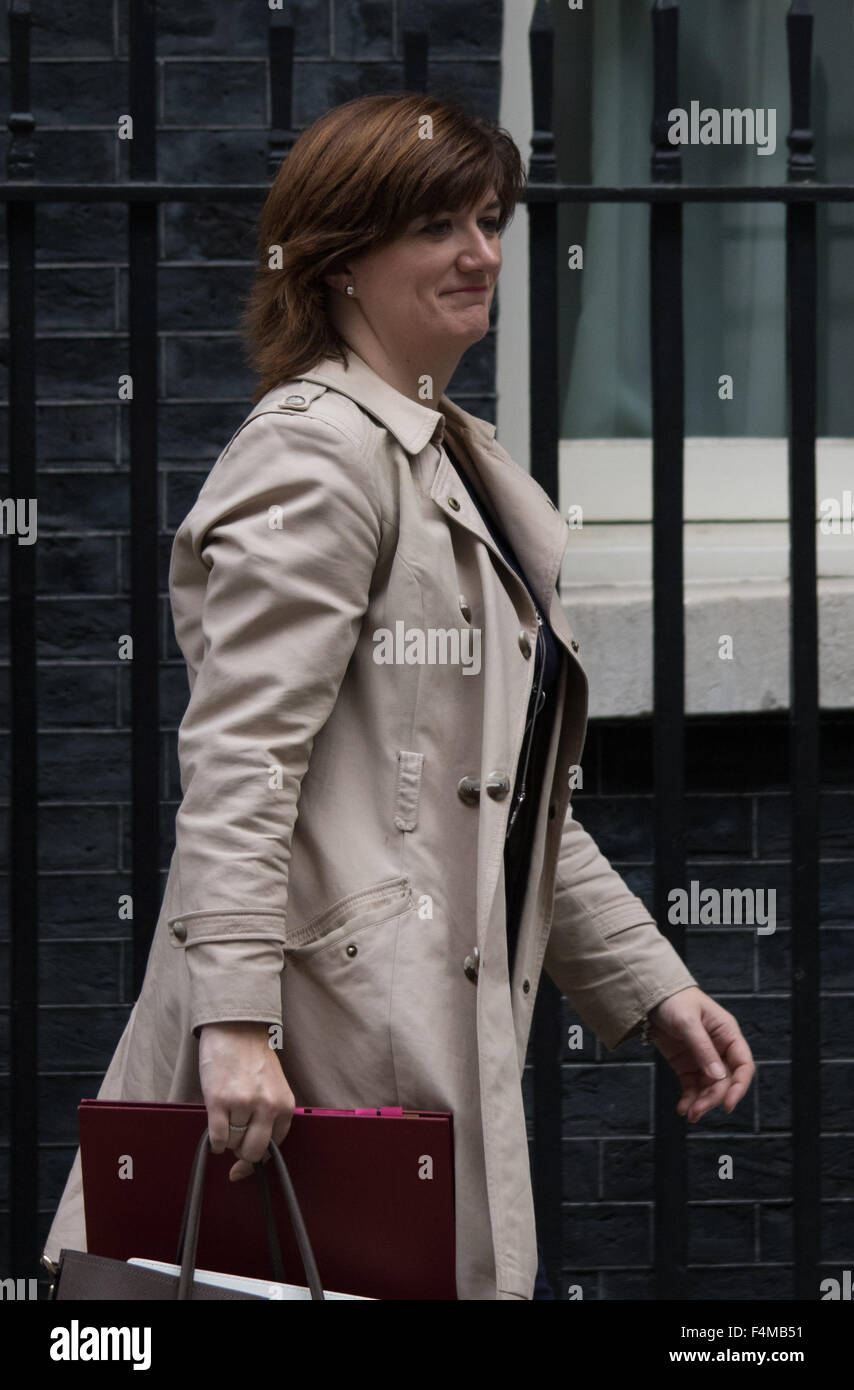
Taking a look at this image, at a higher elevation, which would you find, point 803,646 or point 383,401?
point 383,401

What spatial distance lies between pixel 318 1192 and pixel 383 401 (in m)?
1.00

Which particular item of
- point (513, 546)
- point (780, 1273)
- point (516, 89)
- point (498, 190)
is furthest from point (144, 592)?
point (780, 1273)

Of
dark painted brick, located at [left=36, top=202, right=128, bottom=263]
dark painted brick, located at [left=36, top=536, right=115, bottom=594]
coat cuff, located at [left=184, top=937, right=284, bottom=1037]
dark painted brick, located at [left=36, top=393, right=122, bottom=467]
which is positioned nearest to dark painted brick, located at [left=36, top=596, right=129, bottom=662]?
dark painted brick, located at [left=36, top=536, right=115, bottom=594]

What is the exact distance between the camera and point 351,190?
7.35 ft

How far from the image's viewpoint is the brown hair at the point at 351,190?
7.35ft

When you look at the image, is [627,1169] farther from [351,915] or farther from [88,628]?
[351,915]

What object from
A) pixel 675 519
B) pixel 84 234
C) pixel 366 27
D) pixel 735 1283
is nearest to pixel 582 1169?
pixel 735 1283

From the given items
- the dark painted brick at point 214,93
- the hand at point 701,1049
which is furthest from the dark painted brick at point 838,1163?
the dark painted brick at point 214,93

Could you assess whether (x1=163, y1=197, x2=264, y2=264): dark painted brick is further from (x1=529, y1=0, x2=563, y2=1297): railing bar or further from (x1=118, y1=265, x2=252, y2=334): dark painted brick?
(x1=529, y1=0, x2=563, y2=1297): railing bar

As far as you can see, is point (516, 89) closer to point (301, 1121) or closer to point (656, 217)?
point (656, 217)

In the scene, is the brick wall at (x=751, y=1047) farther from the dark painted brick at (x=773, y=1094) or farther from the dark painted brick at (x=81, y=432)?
the dark painted brick at (x=81, y=432)

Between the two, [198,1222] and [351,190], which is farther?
[351,190]

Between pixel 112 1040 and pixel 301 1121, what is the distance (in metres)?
1.97
